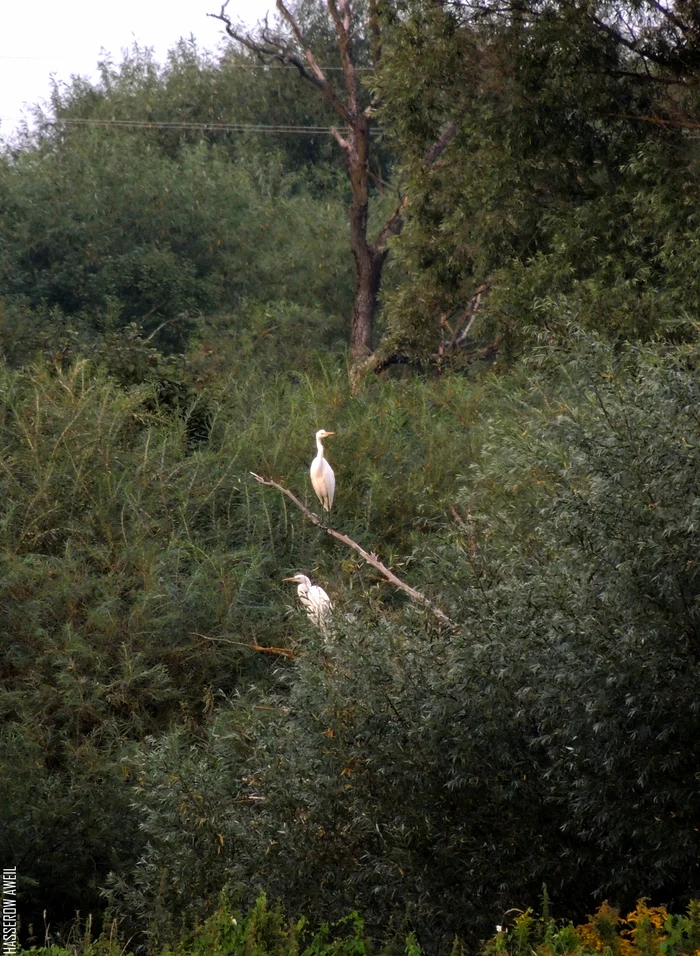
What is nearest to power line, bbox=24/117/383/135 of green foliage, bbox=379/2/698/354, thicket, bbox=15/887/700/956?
green foliage, bbox=379/2/698/354

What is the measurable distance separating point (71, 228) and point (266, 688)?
11118 millimetres

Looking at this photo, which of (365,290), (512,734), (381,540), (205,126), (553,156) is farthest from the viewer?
(205,126)

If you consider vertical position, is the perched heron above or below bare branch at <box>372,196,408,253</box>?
below

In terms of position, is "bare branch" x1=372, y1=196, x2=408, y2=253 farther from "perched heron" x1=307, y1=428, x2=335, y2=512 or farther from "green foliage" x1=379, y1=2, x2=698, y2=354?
"perched heron" x1=307, y1=428, x2=335, y2=512

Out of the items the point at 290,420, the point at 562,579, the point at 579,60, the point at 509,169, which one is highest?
Result: the point at 579,60

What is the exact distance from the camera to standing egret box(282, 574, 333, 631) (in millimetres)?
5664

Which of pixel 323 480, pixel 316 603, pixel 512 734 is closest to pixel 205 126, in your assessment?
pixel 323 480

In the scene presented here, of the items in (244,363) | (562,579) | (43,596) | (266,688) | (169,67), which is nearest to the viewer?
(562,579)

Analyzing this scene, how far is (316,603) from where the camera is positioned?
7246 mm

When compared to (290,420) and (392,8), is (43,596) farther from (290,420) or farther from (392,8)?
(392,8)

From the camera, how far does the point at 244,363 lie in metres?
15.9

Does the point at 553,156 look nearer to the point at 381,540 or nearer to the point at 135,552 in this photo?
the point at 381,540

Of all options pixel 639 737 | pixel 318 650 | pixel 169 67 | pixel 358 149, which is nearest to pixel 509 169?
pixel 358 149

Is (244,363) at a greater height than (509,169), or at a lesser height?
lesser
